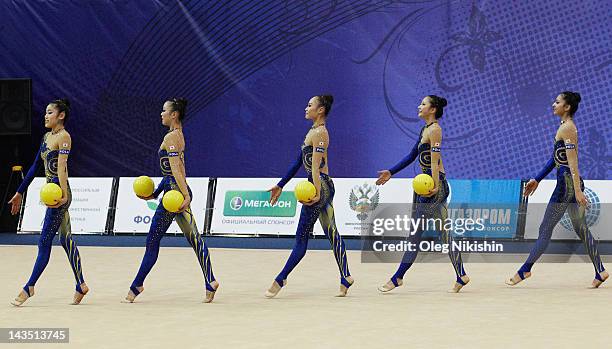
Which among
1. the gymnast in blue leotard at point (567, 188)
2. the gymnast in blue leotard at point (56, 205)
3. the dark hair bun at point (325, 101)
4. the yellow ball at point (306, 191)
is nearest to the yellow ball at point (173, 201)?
the gymnast in blue leotard at point (56, 205)

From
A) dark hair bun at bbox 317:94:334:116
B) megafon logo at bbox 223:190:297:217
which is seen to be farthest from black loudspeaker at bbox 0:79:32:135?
dark hair bun at bbox 317:94:334:116

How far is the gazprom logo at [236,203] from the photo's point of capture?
15.5m

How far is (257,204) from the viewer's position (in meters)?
15.4

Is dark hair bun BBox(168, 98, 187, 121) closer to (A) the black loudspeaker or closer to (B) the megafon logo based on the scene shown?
(B) the megafon logo

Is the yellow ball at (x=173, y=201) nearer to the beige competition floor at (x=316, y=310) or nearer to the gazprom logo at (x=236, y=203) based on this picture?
the beige competition floor at (x=316, y=310)

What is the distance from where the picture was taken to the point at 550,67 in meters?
15.9

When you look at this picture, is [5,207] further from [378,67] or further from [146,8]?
[378,67]

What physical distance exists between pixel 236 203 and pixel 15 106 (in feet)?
14.9

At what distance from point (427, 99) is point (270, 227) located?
651 centimetres

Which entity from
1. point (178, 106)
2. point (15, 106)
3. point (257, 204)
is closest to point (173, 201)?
point (178, 106)

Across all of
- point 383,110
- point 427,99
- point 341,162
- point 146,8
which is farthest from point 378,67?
point 427,99

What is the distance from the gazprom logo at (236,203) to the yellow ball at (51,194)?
7.56 meters

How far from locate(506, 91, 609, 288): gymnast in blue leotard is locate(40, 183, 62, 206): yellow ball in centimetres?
464

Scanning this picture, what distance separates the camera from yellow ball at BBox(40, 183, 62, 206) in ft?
25.9
